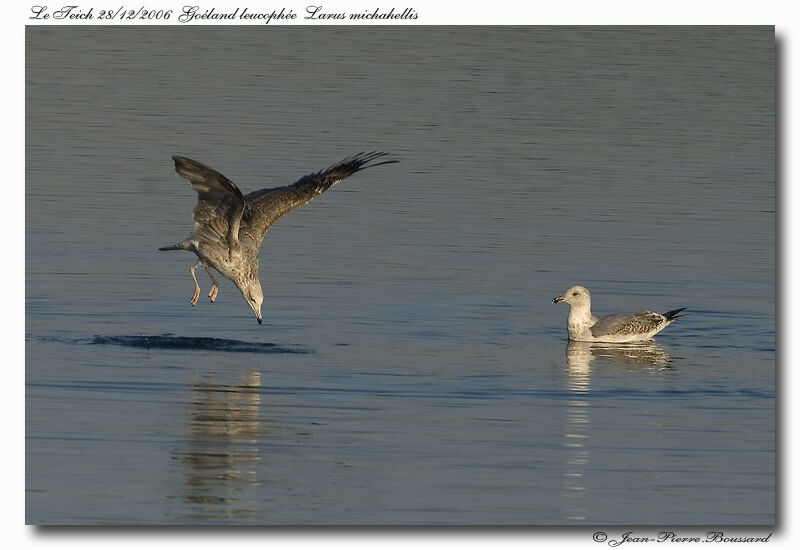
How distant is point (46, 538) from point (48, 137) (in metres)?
14.0

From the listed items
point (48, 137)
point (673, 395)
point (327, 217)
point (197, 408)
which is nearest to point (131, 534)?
point (197, 408)

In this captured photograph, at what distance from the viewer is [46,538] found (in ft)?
39.1

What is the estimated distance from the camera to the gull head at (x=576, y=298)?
19.1 meters

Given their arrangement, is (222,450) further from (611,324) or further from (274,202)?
(611,324)

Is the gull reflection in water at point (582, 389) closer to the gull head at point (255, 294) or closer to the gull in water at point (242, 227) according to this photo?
the gull in water at point (242, 227)

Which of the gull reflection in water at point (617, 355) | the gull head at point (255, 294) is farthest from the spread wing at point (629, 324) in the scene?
the gull head at point (255, 294)

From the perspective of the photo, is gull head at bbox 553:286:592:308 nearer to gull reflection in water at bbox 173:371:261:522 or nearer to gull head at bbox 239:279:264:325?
gull head at bbox 239:279:264:325

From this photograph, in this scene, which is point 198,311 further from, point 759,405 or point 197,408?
point 759,405

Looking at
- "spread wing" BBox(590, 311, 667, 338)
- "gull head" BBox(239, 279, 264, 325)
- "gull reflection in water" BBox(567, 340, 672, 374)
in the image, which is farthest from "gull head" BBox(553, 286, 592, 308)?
"gull head" BBox(239, 279, 264, 325)

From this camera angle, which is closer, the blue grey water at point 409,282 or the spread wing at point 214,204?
the blue grey water at point 409,282

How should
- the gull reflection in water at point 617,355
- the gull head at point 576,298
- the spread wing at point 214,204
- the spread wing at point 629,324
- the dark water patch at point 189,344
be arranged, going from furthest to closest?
the gull head at point 576,298
the spread wing at point 629,324
the gull reflection in water at point 617,355
the dark water patch at point 189,344
the spread wing at point 214,204

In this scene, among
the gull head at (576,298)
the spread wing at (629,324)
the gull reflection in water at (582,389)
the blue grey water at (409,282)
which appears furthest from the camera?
the gull head at (576,298)

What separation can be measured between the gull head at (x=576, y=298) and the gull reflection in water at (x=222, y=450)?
4.32 metres

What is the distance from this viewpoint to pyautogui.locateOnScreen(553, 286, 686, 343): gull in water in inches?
738
